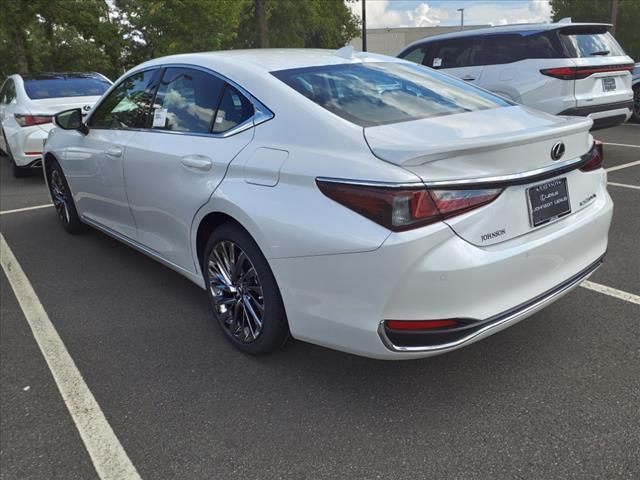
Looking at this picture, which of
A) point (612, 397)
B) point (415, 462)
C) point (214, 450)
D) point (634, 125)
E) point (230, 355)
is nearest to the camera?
point (415, 462)

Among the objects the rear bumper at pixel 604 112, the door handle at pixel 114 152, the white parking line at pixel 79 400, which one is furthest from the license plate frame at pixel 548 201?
the rear bumper at pixel 604 112

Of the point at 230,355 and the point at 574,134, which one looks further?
the point at 230,355

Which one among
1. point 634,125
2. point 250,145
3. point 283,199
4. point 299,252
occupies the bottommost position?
point 634,125

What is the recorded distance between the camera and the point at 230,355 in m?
3.15

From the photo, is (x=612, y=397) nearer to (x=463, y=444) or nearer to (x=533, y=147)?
(x=463, y=444)

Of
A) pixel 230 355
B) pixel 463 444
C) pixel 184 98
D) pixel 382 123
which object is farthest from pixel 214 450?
pixel 184 98

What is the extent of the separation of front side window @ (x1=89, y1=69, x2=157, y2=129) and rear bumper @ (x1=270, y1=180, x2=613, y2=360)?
1914 millimetres

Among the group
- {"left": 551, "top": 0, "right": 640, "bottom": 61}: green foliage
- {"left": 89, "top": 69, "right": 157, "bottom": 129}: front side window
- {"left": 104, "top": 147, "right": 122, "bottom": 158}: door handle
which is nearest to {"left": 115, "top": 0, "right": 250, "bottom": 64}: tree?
{"left": 89, "top": 69, "right": 157, "bottom": 129}: front side window

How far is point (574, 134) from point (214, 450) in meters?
2.16

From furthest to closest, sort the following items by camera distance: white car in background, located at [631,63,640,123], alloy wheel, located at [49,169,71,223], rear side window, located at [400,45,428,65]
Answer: white car in background, located at [631,63,640,123] < rear side window, located at [400,45,428,65] < alloy wheel, located at [49,169,71,223]

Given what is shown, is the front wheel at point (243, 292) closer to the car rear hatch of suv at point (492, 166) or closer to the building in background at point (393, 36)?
the car rear hatch of suv at point (492, 166)

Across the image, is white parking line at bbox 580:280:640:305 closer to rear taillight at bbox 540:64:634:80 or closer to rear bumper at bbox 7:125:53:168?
rear taillight at bbox 540:64:634:80

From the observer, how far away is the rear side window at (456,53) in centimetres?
831

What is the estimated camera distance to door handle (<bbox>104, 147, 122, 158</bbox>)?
3.93 metres
